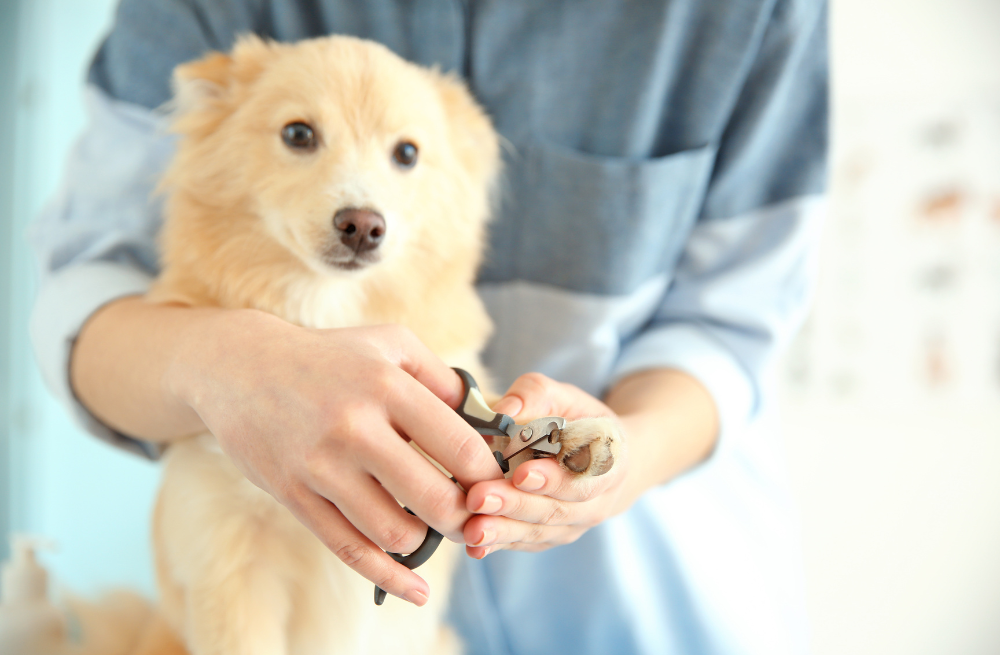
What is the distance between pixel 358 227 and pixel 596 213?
1.53ft

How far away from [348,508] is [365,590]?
332mm

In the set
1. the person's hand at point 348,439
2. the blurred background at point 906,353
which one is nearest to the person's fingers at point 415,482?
the person's hand at point 348,439

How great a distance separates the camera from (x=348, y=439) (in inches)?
21.6

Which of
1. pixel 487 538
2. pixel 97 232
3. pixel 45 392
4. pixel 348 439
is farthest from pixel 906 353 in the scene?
pixel 45 392

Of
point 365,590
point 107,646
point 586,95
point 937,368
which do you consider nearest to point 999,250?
point 937,368

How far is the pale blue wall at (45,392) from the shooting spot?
1.45 m

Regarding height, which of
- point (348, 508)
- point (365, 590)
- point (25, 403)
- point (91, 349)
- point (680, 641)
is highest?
point (348, 508)

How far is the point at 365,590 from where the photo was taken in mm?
841

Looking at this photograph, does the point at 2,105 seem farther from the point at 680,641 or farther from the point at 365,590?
the point at 680,641

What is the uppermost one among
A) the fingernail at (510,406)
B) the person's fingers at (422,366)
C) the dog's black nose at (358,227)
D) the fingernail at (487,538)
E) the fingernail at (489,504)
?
the dog's black nose at (358,227)

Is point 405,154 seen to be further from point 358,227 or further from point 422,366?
point 422,366

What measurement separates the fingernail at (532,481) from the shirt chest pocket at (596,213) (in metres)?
0.55

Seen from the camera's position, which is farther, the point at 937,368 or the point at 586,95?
the point at 937,368

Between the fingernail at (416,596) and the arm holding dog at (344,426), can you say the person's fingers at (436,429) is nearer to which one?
the arm holding dog at (344,426)
